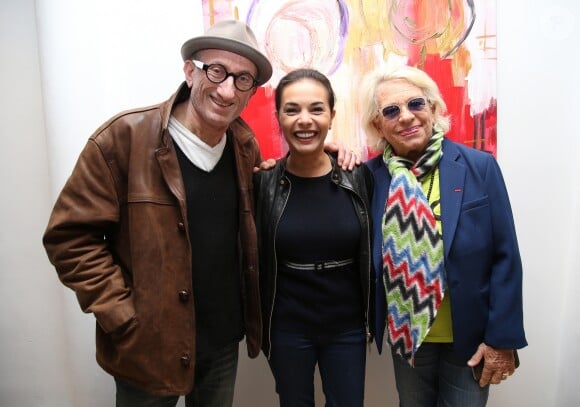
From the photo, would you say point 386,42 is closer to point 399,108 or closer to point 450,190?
point 399,108

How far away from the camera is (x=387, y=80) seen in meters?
1.43

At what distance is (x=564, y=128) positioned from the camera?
187 cm

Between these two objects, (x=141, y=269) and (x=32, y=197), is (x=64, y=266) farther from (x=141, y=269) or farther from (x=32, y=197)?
(x=32, y=197)

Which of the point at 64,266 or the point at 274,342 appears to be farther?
the point at 274,342

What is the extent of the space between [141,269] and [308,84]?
904 millimetres

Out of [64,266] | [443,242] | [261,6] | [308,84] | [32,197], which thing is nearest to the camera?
[64,266]

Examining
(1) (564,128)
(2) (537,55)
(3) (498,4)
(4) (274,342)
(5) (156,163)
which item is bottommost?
(4) (274,342)

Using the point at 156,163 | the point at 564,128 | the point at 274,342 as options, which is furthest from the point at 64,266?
the point at 564,128

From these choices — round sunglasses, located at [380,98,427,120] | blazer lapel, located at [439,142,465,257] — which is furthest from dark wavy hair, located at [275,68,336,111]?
blazer lapel, located at [439,142,465,257]

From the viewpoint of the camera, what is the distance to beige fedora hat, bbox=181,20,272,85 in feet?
4.07

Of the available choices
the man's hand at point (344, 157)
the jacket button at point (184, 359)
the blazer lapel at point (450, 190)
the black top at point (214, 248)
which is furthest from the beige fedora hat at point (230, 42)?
the jacket button at point (184, 359)

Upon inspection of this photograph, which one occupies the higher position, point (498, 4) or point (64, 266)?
point (498, 4)

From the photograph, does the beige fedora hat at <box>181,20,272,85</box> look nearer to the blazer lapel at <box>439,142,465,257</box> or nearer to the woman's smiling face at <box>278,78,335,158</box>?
the woman's smiling face at <box>278,78,335,158</box>

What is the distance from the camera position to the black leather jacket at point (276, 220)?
4.66ft
